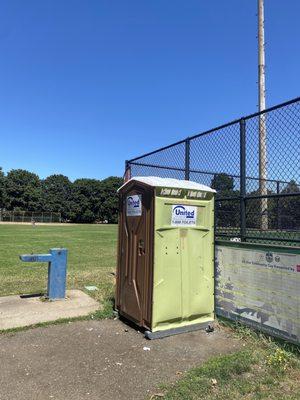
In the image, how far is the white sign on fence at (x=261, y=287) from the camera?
16.1 feet

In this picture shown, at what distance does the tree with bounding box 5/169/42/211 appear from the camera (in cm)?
9488

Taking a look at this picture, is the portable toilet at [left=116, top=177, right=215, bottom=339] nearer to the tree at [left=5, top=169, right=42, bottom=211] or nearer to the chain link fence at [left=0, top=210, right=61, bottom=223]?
the chain link fence at [left=0, top=210, right=61, bottom=223]

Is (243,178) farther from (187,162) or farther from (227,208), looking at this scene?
(187,162)

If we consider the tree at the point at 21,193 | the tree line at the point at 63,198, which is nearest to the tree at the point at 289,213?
the tree line at the point at 63,198

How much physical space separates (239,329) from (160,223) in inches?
71.5

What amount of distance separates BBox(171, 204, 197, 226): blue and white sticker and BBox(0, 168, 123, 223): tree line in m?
90.4

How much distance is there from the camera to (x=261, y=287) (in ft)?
17.5

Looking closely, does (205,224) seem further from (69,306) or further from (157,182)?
(69,306)

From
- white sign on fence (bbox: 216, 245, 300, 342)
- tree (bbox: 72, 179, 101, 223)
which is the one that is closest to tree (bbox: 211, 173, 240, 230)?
white sign on fence (bbox: 216, 245, 300, 342)

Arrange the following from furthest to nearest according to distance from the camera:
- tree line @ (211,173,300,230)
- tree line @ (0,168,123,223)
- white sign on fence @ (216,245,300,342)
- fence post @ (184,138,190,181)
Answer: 1. tree line @ (0,168,123,223)
2. fence post @ (184,138,190,181)
3. tree line @ (211,173,300,230)
4. white sign on fence @ (216,245,300,342)

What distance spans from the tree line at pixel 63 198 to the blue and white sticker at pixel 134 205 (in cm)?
8992

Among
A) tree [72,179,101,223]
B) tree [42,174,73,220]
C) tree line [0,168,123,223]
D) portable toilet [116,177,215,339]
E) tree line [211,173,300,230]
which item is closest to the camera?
portable toilet [116,177,215,339]

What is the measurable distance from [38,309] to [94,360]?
2452 mm

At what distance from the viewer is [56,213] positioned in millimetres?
95938
